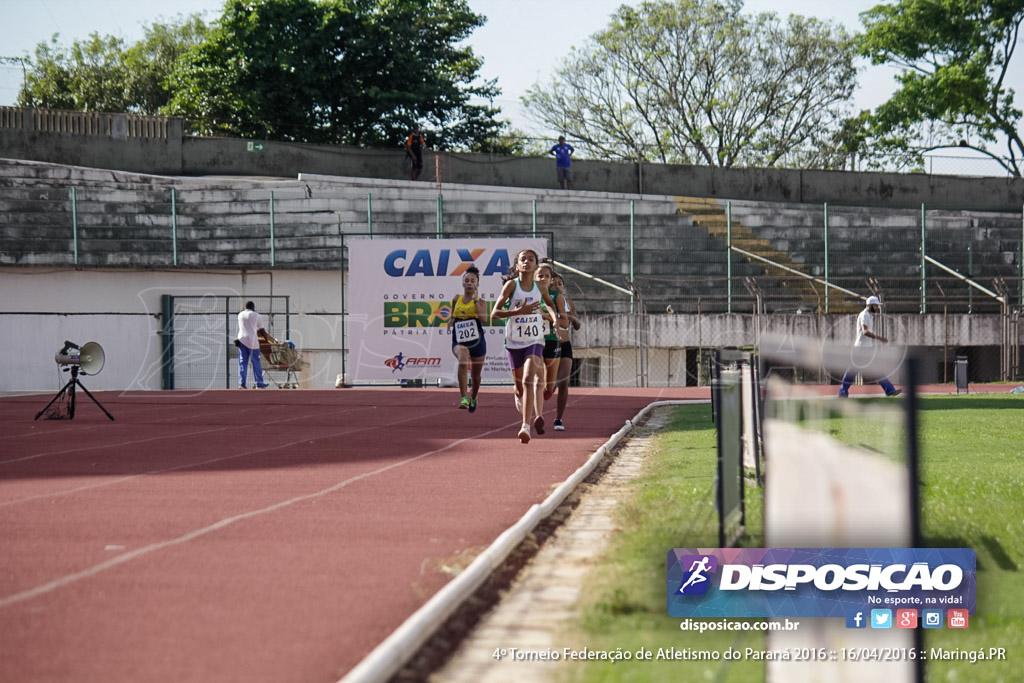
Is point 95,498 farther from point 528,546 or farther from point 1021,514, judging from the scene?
point 1021,514

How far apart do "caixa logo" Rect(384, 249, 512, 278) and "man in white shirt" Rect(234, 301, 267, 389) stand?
3.37 metres

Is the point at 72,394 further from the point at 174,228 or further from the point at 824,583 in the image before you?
the point at 174,228

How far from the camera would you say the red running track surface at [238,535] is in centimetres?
414

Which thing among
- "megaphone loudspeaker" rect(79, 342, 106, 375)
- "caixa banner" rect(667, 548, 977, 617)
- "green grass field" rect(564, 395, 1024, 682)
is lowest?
"green grass field" rect(564, 395, 1024, 682)

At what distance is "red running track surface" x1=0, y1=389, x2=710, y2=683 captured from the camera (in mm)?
4137

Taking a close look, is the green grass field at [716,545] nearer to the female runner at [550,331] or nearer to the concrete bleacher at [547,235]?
the female runner at [550,331]

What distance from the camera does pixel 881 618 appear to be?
346cm

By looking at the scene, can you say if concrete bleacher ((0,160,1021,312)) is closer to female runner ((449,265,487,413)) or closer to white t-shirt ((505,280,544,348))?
female runner ((449,265,487,413))

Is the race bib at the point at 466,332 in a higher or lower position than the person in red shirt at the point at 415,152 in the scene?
lower

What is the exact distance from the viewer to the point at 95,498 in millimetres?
7949

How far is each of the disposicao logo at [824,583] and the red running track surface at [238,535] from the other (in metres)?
1.22

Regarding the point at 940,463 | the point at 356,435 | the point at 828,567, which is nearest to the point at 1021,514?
the point at 940,463
